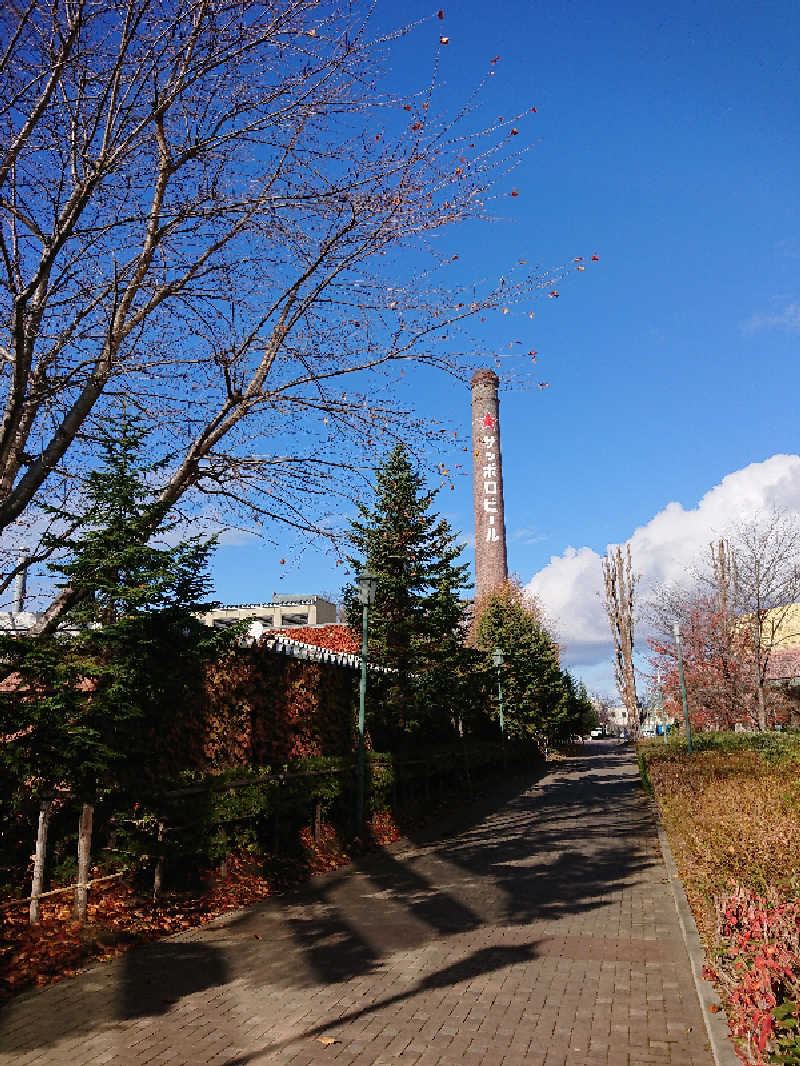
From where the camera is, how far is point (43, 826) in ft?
22.4

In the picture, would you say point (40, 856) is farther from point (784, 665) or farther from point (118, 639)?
point (784, 665)

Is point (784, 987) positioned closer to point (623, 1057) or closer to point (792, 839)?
point (623, 1057)

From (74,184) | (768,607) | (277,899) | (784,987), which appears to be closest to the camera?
(784,987)

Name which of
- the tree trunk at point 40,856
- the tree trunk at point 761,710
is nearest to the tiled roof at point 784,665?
→ the tree trunk at point 761,710

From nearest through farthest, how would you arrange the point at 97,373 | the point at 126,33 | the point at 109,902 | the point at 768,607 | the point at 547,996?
the point at 547,996 < the point at 126,33 < the point at 97,373 < the point at 109,902 < the point at 768,607

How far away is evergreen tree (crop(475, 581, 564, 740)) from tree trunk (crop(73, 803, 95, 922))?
2505 cm

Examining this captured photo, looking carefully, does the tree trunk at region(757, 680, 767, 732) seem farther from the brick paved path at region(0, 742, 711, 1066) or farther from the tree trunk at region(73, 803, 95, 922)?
the tree trunk at region(73, 803, 95, 922)

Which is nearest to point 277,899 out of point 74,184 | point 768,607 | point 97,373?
point 97,373

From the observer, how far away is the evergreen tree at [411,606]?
19594 millimetres

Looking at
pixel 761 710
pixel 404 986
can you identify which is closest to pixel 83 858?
pixel 404 986

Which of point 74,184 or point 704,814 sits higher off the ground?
point 74,184

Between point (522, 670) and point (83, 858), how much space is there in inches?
1161

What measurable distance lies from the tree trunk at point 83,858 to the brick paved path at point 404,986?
0.83 metres

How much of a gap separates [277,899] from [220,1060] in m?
4.51
